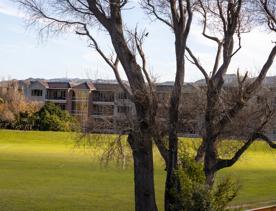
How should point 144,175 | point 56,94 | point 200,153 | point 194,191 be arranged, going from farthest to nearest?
1. point 56,94
2. point 200,153
3. point 144,175
4. point 194,191

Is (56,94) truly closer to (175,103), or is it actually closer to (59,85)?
(59,85)

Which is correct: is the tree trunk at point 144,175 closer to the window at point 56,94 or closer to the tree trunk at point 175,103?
the tree trunk at point 175,103

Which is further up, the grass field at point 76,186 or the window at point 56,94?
the window at point 56,94

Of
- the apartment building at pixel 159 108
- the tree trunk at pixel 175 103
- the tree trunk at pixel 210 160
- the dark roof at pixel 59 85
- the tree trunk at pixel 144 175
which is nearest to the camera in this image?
the tree trunk at pixel 175 103

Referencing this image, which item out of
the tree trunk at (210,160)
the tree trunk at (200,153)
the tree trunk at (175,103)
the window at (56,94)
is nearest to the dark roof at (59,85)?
the window at (56,94)

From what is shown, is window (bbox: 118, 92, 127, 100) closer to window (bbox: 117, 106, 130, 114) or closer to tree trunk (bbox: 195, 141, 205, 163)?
window (bbox: 117, 106, 130, 114)

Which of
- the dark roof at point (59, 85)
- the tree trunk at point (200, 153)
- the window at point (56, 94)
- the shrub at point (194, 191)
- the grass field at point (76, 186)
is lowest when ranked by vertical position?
the grass field at point (76, 186)

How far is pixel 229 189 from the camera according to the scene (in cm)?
1091

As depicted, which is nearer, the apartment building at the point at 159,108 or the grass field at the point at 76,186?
the apartment building at the point at 159,108

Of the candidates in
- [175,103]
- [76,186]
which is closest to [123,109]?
[175,103]

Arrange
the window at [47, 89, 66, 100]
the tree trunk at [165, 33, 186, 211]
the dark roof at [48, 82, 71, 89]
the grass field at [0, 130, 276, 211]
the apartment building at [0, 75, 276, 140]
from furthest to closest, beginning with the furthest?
the window at [47, 89, 66, 100]
the dark roof at [48, 82, 71, 89]
the grass field at [0, 130, 276, 211]
the apartment building at [0, 75, 276, 140]
the tree trunk at [165, 33, 186, 211]

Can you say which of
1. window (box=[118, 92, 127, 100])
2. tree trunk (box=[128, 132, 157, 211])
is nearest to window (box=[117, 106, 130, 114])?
window (box=[118, 92, 127, 100])

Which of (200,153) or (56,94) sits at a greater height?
(56,94)

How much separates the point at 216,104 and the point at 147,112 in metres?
1.66
